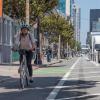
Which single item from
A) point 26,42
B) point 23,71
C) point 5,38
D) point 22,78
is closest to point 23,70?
point 23,71

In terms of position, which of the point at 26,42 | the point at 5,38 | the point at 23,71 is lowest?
the point at 23,71

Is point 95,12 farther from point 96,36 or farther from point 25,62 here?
point 25,62

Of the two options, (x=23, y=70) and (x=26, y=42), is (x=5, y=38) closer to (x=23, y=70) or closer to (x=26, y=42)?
(x=26, y=42)

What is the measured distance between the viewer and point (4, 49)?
173ft

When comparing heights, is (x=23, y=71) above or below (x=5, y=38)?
below

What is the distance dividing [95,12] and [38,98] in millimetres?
177199

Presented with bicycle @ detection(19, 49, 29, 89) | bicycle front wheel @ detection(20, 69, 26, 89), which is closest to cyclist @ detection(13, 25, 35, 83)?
bicycle @ detection(19, 49, 29, 89)

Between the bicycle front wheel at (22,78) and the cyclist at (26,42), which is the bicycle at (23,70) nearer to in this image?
the bicycle front wheel at (22,78)

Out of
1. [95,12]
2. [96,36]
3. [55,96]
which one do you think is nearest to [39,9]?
[96,36]

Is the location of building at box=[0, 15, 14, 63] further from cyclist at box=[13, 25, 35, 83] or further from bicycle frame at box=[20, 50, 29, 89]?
bicycle frame at box=[20, 50, 29, 89]

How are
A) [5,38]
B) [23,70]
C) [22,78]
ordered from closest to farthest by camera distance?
[22,78]
[23,70]
[5,38]

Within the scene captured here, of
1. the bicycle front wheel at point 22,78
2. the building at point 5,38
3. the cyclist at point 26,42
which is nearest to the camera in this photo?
the bicycle front wheel at point 22,78

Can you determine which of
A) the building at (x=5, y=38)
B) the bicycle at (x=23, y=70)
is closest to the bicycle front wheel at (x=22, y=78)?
the bicycle at (x=23, y=70)

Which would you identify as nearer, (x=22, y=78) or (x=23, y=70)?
(x=22, y=78)
